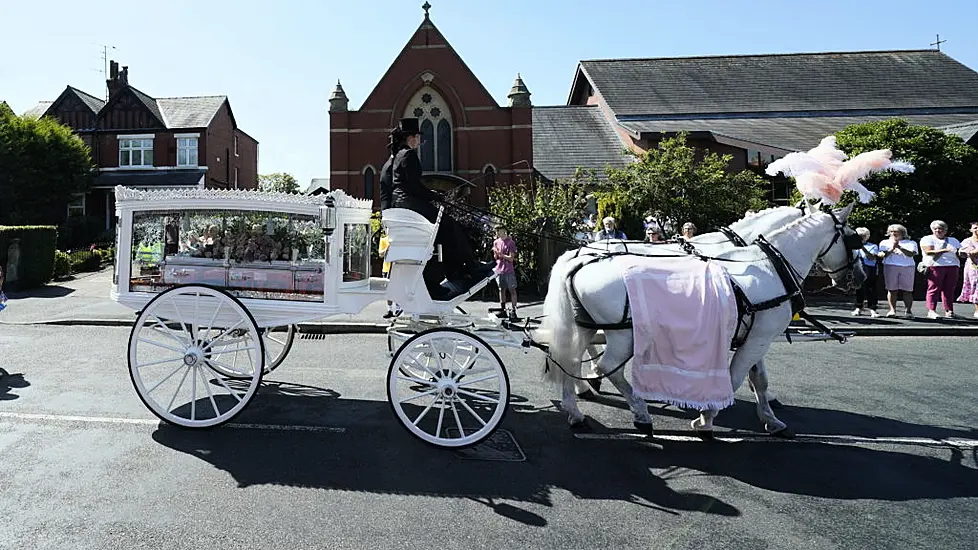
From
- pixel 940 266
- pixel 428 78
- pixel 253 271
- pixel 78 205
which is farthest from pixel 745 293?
pixel 78 205

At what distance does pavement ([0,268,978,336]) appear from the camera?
9.92 meters

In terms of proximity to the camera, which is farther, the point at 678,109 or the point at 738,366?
the point at 678,109

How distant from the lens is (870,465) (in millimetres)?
4254

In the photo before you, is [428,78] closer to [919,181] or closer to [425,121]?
[425,121]

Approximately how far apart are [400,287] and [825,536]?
10.8 feet

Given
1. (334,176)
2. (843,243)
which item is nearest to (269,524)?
(843,243)

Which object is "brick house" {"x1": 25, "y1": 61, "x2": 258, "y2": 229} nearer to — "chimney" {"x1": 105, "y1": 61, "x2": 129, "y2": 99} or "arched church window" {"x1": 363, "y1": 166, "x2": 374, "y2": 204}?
"chimney" {"x1": 105, "y1": 61, "x2": 129, "y2": 99}

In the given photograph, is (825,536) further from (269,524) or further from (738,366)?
(269,524)

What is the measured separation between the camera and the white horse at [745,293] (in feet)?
14.8

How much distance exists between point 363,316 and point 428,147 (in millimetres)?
14871

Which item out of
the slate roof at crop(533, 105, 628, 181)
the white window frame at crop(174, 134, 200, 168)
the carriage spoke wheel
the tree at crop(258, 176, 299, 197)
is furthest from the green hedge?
the tree at crop(258, 176, 299, 197)

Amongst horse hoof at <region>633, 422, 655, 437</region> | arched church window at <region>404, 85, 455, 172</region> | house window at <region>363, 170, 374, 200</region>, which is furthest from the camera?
A: arched church window at <region>404, 85, 455, 172</region>

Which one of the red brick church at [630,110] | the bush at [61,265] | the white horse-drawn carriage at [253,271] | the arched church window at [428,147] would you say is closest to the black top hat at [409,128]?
the white horse-drawn carriage at [253,271]

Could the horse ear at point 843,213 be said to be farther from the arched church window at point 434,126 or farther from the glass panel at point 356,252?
the arched church window at point 434,126
